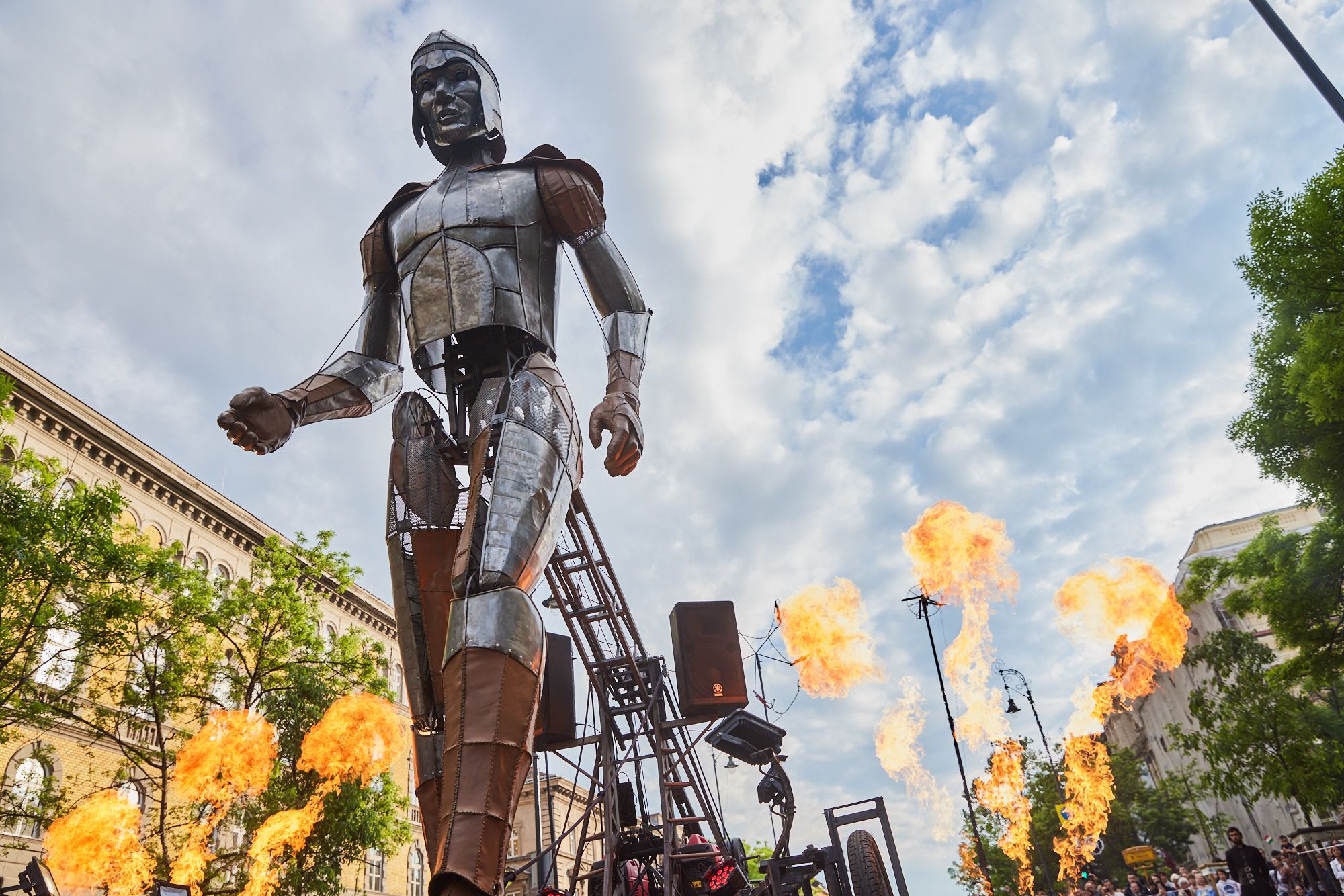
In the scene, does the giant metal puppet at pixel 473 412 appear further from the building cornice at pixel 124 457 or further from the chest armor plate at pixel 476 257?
the building cornice at pixel 124 457

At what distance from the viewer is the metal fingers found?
11.3ft

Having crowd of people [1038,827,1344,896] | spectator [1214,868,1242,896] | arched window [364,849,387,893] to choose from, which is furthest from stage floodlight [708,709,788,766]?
arched window [364,849,387,893]

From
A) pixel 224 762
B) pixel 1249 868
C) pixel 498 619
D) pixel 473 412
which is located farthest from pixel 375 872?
pixel 498 619

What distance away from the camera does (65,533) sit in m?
14.4

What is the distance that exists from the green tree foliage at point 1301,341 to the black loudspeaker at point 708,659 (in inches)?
428

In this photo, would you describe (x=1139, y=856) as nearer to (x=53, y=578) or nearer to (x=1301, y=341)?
(x=1301, y=341)

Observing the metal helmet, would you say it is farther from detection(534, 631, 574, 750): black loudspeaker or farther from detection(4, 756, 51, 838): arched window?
detection(4, 756, 51, 838): arched window

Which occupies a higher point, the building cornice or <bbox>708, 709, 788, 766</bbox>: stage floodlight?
the building cornice

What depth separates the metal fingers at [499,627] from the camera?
3.45 meters

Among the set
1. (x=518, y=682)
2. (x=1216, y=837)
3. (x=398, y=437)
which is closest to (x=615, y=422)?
(x=398, y=437)

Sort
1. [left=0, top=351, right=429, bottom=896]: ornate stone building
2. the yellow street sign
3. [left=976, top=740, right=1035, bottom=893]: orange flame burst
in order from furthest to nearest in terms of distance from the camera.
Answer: [left=976, top=740, right=1035, bottom=893]: orange flame burst
the yellow street sign
[left=0, top=351, right=429, bottom=896]: ornate stone building

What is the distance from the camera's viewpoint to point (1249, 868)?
1021 centimetres

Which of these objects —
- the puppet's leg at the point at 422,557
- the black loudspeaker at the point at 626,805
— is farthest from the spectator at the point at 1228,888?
the puppet's leg at the point at 422,557

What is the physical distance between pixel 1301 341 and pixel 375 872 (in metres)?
35.6
